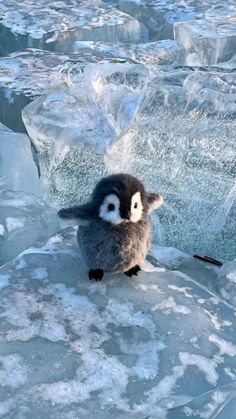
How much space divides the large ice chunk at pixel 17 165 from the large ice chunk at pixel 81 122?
0.09 metres

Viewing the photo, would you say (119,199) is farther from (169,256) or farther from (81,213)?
(169,256)

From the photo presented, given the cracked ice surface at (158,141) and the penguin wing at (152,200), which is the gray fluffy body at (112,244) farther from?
the cracked ice surface at (158,141)

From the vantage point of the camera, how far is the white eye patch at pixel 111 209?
1503 mm

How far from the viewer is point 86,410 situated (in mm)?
1303

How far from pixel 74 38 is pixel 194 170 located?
5.02 feet

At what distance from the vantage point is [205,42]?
10.3 ft

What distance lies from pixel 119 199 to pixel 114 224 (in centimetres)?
9

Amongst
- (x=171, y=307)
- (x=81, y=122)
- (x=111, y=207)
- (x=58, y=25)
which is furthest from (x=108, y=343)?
(x=58, y=25)

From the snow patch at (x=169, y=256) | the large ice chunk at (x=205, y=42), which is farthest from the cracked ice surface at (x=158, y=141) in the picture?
the large ice chunk at (x=205, y=42)

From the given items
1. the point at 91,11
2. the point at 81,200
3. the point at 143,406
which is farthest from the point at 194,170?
the point at 91,11

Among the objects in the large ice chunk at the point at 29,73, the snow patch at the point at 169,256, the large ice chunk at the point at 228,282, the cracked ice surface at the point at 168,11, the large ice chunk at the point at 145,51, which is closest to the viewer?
the large ice chunk at the point at 228,282

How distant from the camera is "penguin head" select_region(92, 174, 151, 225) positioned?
1.49m

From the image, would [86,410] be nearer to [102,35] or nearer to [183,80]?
[183,80]

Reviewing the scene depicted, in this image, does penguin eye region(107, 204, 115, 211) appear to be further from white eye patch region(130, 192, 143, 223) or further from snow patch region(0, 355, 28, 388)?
snow patch region(0, 355, 28, 388)
